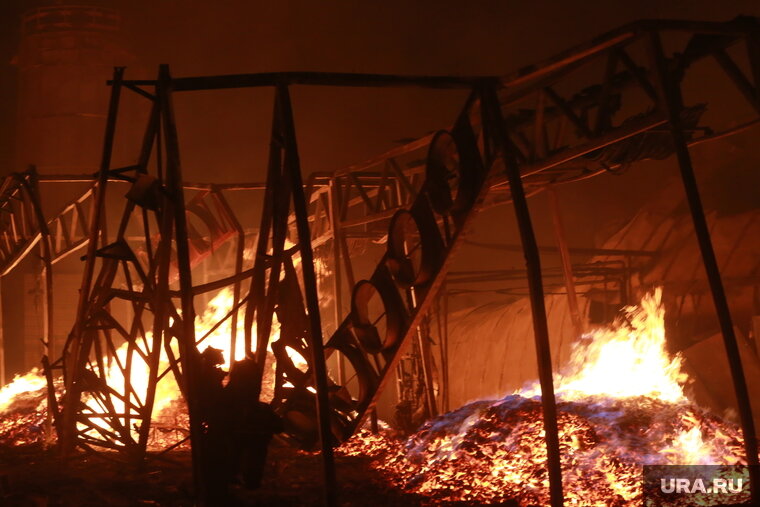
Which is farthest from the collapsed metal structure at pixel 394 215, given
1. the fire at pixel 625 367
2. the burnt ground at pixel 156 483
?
the fire at pixel 625 367

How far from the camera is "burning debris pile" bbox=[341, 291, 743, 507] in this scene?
25.7 feet

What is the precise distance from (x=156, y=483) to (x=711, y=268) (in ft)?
22.0

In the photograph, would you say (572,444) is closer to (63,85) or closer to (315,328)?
(315,328)

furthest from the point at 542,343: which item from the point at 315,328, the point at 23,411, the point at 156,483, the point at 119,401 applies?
the point at 23,411

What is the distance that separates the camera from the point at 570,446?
27.8 ft

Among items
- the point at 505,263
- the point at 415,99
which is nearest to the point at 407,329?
the point at 505,263

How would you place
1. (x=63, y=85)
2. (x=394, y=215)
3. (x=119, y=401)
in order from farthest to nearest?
(x=63, y=85)
(x=119, y=401)
(x=394, y=215)

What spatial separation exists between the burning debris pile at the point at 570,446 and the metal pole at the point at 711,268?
135 centimetres

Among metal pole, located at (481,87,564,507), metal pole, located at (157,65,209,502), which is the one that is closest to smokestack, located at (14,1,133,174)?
metal pole, located at (157,65,209,502)

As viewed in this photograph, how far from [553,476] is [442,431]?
11.6 ft

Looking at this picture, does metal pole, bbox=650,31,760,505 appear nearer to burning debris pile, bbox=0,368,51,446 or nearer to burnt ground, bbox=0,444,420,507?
burnt ground, bbox=0,444,420,507

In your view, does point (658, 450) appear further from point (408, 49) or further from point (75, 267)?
point (75, 267)

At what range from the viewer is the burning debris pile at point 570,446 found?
7.84m

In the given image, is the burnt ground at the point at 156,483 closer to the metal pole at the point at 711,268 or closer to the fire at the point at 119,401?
the fire at the point at 119,401
